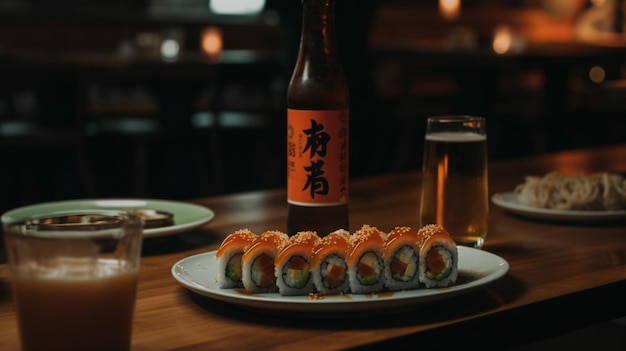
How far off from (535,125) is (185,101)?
6.27 ft

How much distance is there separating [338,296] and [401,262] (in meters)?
0.07

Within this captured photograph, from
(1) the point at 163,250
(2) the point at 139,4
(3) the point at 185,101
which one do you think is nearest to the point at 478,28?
(2) the point at 139,4

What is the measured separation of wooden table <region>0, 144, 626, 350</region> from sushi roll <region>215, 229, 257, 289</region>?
3cm

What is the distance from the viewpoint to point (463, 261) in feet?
3.20

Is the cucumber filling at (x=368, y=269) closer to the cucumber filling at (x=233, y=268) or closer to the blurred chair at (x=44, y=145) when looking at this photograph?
the cucumber filling at (x=233, y=268)

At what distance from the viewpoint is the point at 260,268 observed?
0.85 meters

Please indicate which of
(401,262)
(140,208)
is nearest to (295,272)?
(401,262)

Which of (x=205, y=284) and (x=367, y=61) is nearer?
(x=205, y=284)

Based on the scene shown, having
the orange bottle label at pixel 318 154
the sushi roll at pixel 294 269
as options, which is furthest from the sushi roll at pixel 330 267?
the orange bottle label at pixel 318 154

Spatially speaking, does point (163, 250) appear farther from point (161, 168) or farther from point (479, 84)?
point (479, 84)

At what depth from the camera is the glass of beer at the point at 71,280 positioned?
2.13ft

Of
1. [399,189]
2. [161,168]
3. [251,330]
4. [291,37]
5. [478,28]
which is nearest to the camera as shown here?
[251,330]

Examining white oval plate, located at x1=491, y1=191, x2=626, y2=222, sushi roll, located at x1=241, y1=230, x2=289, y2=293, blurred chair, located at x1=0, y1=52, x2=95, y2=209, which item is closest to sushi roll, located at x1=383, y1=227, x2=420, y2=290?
sushi roll, located at x1=241, y1=230, x2=289, y2=293

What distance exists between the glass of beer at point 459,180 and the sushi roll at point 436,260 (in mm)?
276
